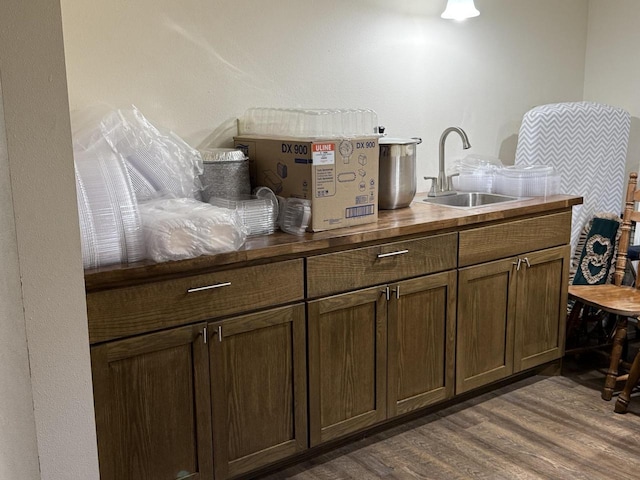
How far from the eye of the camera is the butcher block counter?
2.11 metres

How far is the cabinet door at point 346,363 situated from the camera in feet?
8.24

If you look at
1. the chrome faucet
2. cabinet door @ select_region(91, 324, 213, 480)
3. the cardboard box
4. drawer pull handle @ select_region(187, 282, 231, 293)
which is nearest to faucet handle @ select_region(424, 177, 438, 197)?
the chrome faucet

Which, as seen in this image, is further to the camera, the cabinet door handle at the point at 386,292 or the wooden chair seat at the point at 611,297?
the wooden chair seat at the point at 611,297

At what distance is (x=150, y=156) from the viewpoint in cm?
236

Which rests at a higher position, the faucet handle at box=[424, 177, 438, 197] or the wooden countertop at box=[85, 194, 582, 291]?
the faucet handle at box=[424, 177, 438, 197]

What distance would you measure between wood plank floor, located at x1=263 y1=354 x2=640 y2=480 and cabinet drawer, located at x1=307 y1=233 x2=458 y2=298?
2.17 ft

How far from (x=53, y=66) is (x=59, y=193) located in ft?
0.96

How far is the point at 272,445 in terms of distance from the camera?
2.46 meters

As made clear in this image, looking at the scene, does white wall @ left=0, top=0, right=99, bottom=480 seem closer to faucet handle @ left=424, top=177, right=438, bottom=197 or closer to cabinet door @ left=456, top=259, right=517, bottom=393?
cabinet door @ left=456, top=259, right=517, bottom=393

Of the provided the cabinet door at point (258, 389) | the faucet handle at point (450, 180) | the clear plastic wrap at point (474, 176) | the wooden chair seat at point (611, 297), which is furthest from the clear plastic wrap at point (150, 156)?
the wooden chair seat at point (611, 297)

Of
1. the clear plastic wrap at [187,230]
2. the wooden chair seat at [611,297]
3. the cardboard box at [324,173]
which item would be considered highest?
the cardboard box at [324,173]

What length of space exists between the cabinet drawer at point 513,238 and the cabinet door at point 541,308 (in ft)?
0.17

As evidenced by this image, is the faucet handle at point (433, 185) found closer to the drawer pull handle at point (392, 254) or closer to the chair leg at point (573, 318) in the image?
the drawer pull handle at point (392, 254)

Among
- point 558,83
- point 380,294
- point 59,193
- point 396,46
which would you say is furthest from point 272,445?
point 558,83
